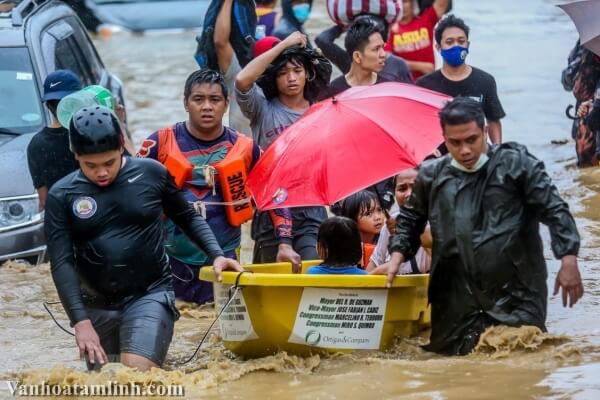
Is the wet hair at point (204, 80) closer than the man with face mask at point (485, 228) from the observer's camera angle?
No

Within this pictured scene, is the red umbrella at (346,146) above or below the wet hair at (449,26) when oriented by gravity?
below

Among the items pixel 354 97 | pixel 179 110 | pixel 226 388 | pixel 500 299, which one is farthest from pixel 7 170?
pixel 179 110

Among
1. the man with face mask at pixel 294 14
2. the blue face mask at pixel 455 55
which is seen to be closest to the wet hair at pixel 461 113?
the blue face mask at pixel 455 55

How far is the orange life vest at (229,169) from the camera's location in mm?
8430

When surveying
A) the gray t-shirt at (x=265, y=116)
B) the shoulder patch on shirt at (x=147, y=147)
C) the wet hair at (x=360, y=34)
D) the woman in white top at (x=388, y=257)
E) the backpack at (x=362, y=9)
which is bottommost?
the woman in white top at (x=388, y=257)

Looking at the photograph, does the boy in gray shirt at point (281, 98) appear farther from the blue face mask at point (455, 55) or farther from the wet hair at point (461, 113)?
the wet hair at point (461, 113)

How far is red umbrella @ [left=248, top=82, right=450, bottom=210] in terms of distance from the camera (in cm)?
785

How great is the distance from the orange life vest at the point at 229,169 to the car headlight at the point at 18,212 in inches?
80.8

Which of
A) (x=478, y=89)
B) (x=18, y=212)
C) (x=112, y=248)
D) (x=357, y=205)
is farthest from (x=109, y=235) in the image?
(x=478, y=89)

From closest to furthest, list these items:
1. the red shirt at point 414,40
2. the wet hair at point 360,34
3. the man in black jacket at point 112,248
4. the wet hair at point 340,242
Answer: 1. the man in black jacket at point 112,248
2. the wet hair at point 340,242
3. the wet hair at point 360,34
4. the red shirt at point 414,40

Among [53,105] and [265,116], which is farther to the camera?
[53,105]

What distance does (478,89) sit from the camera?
10266mm

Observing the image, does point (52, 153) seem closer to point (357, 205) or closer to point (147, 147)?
point (147, 147)

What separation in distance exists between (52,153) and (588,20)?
486cm
